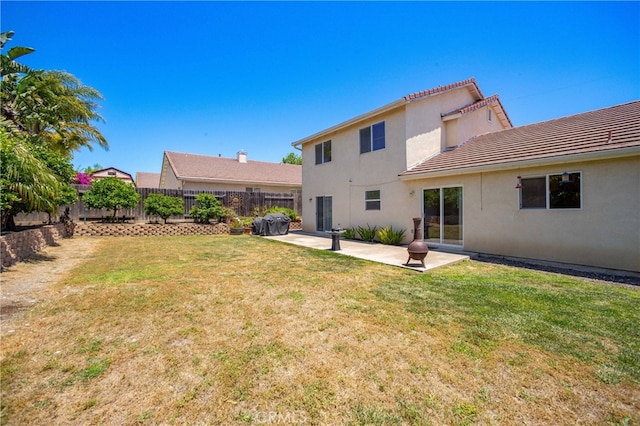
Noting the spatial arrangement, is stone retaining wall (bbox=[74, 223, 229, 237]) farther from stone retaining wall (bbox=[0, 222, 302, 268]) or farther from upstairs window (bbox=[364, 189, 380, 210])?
upstairs window (bbox=[364, 189, 380, 210])

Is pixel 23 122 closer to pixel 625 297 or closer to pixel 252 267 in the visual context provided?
pixel 252 267

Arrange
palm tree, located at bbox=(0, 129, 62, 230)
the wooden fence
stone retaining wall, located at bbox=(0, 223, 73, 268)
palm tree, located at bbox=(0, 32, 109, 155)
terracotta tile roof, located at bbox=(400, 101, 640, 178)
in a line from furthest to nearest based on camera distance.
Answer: the wooden fence, palm tree, located at bbox=(0, 32, 109, 155), terracotta tile roof, located at bbox=(400, 101, 640, 178), stone retaining wall, located at bbox=(0, 223, 73, 268), palm tree, located at bbox=(0, 129, 62, 230)

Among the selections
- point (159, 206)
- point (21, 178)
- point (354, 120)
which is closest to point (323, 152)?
point (354, 120)

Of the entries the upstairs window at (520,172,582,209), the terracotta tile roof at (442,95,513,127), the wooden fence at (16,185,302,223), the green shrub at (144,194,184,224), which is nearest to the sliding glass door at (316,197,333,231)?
the wooden fence at (16,185,302,223)

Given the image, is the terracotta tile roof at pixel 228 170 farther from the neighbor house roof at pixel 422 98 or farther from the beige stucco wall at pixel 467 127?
the beige stucco wall at pixel 467 127

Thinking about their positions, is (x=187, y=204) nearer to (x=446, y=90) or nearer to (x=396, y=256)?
(x=396, y=256)

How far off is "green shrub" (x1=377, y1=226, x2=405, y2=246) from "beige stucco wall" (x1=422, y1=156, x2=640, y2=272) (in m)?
2.48

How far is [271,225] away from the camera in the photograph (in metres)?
15.5

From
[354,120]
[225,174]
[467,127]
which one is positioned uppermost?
[354,120]

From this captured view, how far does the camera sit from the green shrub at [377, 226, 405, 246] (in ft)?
38.3

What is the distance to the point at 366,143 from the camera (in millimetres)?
13414

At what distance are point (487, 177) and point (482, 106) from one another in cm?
588

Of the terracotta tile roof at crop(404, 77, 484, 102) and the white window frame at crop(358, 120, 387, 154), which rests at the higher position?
the terracotta tile roof at crop(404, 77, 484, 102)

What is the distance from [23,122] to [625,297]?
65.7ft
